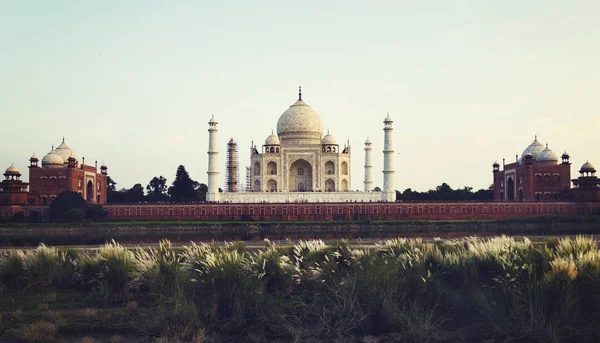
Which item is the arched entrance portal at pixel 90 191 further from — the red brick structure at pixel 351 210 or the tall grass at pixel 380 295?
the tall grass at pixel 380 295

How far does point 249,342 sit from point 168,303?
158 centimetres

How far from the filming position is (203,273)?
9.66 m

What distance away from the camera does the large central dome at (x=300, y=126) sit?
55438 millimetres

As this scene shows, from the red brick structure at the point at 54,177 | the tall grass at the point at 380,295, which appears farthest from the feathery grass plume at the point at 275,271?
the red brick structure at the point at 54,177

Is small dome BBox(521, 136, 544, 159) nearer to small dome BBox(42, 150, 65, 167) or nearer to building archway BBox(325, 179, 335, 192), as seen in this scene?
building archway BBox(325, 179, 335, 192)

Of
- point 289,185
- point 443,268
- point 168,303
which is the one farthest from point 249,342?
point 289,185

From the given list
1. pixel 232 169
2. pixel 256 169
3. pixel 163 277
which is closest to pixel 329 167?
pixel 256 169

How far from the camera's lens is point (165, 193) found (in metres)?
62.2

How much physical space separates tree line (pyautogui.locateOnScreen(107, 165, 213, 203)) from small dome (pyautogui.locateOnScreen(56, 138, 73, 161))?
7269mm

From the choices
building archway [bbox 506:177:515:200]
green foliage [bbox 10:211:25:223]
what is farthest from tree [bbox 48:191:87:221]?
building archway [bbox 506:177:515:200]

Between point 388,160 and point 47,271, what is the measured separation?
39.1 meters

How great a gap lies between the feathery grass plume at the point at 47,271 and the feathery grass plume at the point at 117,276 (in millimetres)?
1288

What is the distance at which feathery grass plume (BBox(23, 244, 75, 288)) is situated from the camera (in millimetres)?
11727

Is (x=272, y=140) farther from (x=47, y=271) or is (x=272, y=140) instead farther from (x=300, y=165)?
(x=47, y=271)
